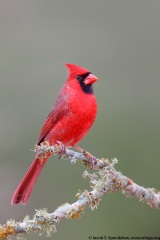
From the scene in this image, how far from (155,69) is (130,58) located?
48 centimetres

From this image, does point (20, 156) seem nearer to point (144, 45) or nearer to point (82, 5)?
point (144, 45)

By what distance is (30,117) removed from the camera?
5.29 metres

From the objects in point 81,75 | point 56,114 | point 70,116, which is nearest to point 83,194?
point 70,116

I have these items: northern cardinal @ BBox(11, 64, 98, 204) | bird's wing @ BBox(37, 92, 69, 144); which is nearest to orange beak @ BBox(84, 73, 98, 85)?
northern cardinal @ BBox(11, 64, 98, 204)

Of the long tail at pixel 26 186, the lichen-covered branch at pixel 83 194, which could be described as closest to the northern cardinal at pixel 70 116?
the long tail at pixel 26 186

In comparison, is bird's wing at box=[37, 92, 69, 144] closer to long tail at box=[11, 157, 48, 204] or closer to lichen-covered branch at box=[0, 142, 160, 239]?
long tail at box=[11, 157, 48, 204]

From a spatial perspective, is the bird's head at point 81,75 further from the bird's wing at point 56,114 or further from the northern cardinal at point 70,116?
the bird's wing at point 56,114

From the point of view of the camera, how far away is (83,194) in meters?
2.93

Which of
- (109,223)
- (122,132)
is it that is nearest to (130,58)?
(122,132)

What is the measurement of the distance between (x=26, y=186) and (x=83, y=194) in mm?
1017

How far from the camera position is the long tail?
3754 mm

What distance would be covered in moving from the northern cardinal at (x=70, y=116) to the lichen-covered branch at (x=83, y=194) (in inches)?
17.7

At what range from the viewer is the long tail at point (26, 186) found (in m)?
3.75

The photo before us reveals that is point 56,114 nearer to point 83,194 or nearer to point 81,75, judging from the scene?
point 81,75
